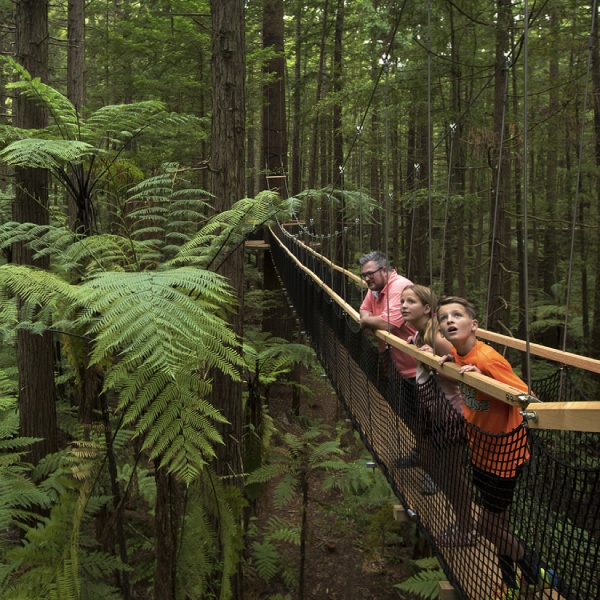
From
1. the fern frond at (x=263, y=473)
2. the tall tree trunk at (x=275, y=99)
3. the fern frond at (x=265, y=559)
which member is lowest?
the fern frond at (x=265, y=559)

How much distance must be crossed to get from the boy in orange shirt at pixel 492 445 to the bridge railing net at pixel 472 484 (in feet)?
0.03

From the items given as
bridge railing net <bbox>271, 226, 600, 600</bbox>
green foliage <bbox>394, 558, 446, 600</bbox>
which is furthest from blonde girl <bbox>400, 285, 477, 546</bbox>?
green foliage <bbox>394, 558, 446, 600</bbox>

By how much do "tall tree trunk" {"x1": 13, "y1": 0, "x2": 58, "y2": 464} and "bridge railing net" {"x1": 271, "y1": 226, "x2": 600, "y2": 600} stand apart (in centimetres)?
184

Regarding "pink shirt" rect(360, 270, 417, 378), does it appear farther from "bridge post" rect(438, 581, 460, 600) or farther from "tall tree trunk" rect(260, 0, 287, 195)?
"tall tree trunk" rect(260, 0, 287, 195)

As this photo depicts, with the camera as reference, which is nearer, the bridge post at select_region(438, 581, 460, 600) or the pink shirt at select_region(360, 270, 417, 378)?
the bridge post at select_region(438, 581, 460, 600)

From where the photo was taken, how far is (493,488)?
166 centimetres

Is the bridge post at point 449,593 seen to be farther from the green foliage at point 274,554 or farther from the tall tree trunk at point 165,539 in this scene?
the green foliage at point 274,554

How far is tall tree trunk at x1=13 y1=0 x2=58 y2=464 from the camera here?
3.17m

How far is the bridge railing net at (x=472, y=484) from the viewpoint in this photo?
1.34 metres

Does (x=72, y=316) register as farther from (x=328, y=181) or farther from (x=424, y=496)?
(x=328, y=181)

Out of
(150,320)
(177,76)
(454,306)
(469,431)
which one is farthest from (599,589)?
(177,76)

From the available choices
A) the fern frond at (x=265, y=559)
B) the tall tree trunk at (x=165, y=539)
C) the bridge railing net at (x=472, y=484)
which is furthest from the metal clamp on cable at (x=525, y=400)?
the fern frond at (x=265, y=559)

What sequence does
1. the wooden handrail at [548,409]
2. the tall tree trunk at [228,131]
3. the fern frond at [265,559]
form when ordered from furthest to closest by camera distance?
the fern frond at [265,559] < the tall tree trunk at [228,131] < the wooden handrail at [548,409]

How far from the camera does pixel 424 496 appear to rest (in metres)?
2.12
